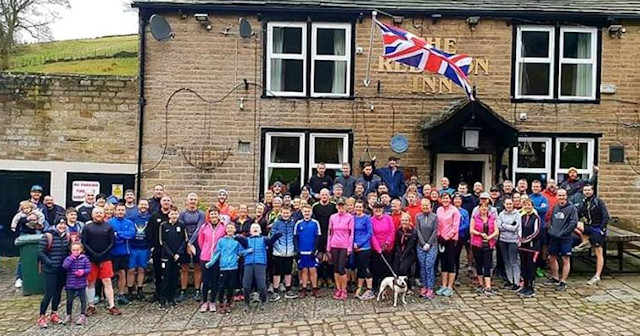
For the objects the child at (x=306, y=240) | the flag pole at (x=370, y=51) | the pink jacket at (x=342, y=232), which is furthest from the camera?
the flag pole at (x=370, y=51)

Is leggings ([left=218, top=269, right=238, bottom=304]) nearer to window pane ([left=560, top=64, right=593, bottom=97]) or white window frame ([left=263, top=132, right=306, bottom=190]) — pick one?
white window frame ([left=263, top=132, right=306, bottom=190])

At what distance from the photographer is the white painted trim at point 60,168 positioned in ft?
40.2

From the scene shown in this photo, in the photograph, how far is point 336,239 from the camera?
8391 mm

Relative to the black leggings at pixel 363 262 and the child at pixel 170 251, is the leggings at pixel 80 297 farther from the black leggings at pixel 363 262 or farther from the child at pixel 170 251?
the black leggings at pixel 363 262

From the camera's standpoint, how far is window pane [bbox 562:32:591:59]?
12.5m

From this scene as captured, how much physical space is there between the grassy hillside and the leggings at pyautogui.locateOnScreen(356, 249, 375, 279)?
59.6 feet

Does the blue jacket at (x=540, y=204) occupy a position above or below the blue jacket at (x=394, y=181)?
below

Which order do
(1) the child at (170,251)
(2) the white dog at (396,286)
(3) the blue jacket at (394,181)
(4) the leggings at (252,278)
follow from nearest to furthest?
1. (2) the white dog at (396,286)
2. (4) the leggings at (252,278)
3. (1) the child at (170,251)
4. (3) the blue jacket at (394,181)

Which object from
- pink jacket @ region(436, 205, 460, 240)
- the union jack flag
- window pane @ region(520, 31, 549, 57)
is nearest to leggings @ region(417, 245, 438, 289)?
pink jacket @ region(436, 205, 460, 240)

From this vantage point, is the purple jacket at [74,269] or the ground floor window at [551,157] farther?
the ground floor window at [551,157]

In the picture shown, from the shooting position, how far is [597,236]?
912 centimetres

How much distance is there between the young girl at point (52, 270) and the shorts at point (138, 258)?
39.7 inches

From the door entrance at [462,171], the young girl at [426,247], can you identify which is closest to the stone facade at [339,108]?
the door entrance at [462,171]

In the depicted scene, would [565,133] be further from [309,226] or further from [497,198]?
[309,226]
